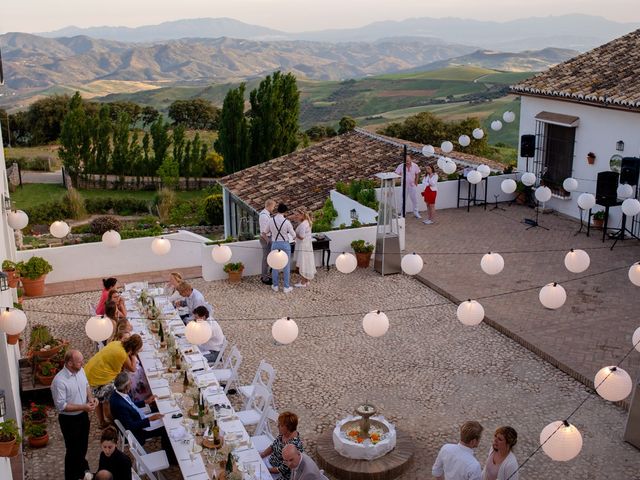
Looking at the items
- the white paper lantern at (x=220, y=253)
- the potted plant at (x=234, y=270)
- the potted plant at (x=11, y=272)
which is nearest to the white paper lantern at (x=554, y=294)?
the white paper lantern at (x=220, y=253)

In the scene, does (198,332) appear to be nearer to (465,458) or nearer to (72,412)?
(72,412)

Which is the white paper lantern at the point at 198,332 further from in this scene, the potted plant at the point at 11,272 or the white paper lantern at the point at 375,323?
the potted plant at the point at 11,272

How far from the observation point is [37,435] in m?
8.78

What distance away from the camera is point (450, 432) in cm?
906

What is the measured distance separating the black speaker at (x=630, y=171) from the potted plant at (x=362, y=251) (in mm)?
5814

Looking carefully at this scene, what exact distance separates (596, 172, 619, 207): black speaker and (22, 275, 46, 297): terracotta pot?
1216cm

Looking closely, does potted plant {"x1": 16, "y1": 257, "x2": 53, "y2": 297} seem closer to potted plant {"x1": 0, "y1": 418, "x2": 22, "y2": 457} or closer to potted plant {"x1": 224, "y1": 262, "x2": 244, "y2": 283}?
potted plant {"x1": 224, "y1": 262, "x2": 244, "y2": 283}

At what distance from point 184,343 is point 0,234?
10.9ft

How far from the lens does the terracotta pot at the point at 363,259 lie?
50.3 feet

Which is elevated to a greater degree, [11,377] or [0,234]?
[0,234]

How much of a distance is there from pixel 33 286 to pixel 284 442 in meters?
8.95

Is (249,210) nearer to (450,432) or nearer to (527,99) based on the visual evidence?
(527,99)

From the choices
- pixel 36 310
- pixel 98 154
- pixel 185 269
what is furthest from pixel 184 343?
pixel 98 154

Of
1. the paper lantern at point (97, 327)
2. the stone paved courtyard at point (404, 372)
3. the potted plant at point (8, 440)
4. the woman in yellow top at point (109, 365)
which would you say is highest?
the paper lantern at point (97, 327)
